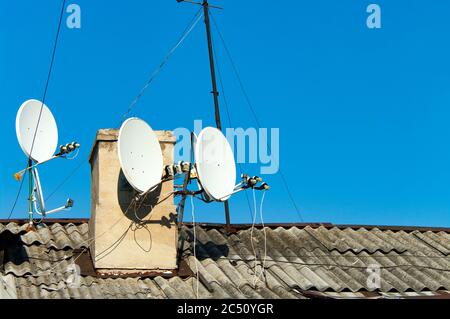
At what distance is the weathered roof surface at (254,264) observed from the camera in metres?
14.2

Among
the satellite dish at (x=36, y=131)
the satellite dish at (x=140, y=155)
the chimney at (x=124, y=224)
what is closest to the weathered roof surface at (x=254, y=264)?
the chimney at (x=124, y=224)

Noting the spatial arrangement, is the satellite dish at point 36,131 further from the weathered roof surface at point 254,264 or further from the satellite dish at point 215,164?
the satellite dish at point 215,164

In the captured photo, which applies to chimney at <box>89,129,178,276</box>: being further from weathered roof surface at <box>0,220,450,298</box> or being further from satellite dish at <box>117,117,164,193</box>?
satellite dish at <box>117,117,164,193</box>

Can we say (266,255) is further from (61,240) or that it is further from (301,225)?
(61,240)

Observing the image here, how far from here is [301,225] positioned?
18188 millimetres

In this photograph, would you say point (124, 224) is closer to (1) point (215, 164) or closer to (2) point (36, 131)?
(1) point (215, 164)

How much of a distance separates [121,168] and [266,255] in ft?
10.7

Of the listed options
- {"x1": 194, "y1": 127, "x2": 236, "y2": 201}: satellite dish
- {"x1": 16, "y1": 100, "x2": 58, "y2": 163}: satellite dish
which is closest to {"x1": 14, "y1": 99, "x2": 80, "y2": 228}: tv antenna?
{"x1": 16, "y1": 100, "x2": 58, "y2": 163}: satellite dish

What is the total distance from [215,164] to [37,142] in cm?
391

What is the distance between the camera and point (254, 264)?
Answer: 1572 cm
